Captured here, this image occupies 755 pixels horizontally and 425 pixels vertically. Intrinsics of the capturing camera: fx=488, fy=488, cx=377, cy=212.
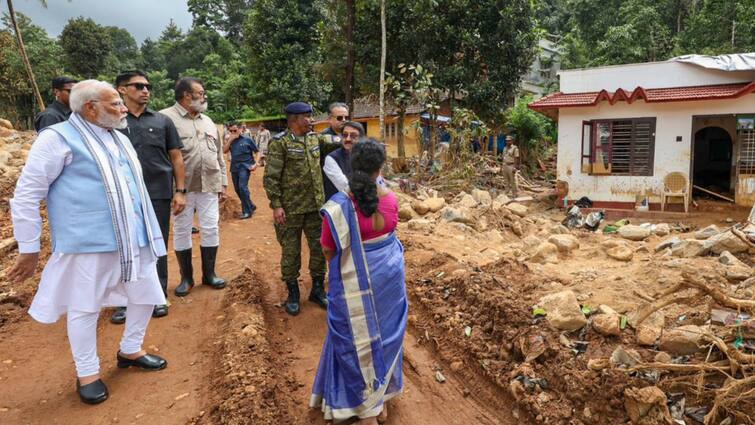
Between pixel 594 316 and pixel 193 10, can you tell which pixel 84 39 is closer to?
pixel 193 10

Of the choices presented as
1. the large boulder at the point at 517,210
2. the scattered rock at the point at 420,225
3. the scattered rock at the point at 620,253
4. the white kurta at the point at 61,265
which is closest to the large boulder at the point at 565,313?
the white kurta at the point at 61,265

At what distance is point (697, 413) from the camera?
2701 millimetres

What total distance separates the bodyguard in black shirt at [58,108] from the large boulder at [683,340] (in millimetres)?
4687

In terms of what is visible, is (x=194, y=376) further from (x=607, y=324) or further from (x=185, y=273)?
(x=607, y=324)

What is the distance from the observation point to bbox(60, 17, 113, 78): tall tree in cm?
2905

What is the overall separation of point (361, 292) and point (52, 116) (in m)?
3.09

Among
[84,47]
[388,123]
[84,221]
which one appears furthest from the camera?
[84,47]

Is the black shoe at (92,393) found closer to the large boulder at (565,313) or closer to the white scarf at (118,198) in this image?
the white scarf at (118,198)

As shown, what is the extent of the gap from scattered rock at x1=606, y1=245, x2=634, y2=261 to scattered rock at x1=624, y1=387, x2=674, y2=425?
154 inches

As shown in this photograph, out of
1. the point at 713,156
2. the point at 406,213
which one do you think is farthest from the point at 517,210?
the point at 713,156

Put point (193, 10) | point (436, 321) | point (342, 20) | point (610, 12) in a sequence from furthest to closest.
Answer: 1. point (193, 10)
2. point (610, 12)
3. point (342, 20)
4. point (436, 321)

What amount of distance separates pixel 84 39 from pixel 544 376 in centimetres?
3382

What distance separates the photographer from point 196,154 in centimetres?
424

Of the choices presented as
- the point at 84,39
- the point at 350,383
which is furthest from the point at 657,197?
the point at 84,39
